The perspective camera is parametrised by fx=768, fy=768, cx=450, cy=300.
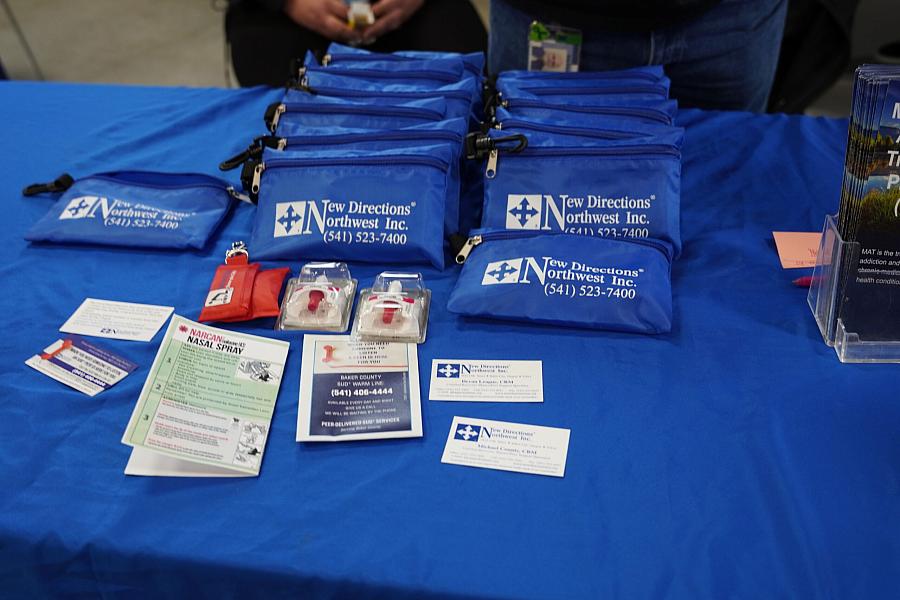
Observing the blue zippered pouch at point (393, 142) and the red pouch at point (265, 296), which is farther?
the blue zippered pouch at point (393, 142)

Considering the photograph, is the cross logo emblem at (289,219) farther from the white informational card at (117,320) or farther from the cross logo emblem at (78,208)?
the cross logo emblem at (78,208)

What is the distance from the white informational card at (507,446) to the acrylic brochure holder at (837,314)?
0.40 meters

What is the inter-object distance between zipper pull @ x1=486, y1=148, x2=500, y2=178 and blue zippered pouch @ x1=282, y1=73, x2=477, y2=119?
0.57 feet

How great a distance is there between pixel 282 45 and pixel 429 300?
1.25m

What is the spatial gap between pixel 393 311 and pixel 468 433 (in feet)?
0.79

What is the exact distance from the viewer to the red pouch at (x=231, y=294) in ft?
3.63

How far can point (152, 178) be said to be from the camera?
4.53 ft

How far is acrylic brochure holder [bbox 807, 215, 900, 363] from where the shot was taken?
3.32 ft

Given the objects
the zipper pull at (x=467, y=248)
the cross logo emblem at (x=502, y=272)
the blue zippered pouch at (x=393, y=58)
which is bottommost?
the cross logo emblem at (x=502, y=272)

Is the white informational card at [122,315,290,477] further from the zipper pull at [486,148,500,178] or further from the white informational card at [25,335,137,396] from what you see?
the zipper pull at [486,148,500,178]

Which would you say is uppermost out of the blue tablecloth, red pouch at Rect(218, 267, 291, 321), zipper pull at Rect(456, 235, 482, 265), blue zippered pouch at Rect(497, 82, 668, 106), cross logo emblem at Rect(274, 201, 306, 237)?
blue zippered pouch at Rect(497, 82, 668, 106)

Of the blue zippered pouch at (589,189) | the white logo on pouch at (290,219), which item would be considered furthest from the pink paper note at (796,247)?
the white logo on pouch at (290,219)

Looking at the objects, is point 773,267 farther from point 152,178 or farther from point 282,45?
point 282,45

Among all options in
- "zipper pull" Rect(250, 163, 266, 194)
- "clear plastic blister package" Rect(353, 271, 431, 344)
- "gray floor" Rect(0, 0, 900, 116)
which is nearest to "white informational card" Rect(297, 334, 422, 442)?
"clear plastic blister package" Rect(353, 271, 431, 344)
